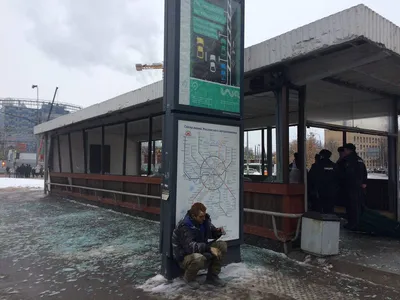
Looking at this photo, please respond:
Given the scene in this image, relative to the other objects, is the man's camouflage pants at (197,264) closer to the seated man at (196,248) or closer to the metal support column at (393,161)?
the seated man at (196,248)

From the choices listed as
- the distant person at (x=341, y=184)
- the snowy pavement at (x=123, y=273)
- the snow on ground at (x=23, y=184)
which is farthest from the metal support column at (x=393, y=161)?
the snow on ground at (x=23, y=184)

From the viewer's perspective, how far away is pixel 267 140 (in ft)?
35.4

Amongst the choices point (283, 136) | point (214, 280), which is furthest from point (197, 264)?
point (283, 136)

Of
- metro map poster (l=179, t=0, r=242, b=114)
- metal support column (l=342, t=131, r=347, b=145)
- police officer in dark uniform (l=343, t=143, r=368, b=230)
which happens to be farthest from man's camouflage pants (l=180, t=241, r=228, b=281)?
metal support column (l=342, t=131, r=347, b=145)

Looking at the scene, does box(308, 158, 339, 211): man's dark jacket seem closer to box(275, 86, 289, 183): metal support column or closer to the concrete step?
box(275, 86, 289, 183): metal support column

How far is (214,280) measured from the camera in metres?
4.50

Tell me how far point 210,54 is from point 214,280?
2.94m

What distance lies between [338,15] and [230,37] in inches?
56.2

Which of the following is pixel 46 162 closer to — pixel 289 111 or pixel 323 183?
pixel 289 111

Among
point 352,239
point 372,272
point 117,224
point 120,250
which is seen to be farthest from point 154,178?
point 372,272

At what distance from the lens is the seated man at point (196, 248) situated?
426 centimetres

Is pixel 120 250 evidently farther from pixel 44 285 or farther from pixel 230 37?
pixel 230 37

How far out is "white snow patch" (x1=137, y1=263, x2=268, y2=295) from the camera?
4.35 m

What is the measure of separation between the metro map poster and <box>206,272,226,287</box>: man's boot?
7.19 ft
